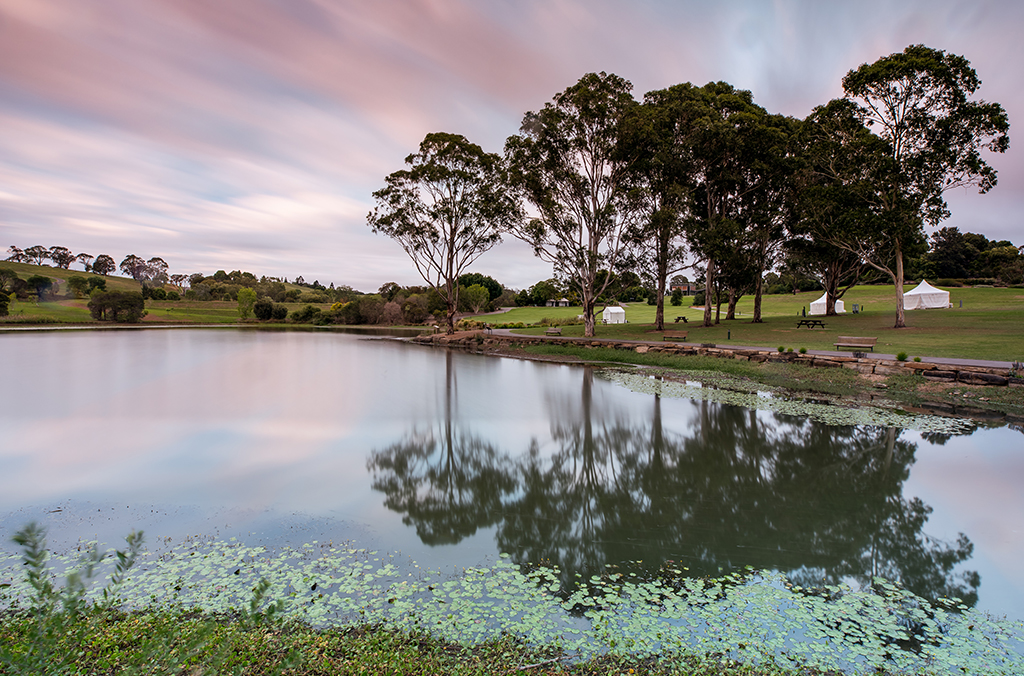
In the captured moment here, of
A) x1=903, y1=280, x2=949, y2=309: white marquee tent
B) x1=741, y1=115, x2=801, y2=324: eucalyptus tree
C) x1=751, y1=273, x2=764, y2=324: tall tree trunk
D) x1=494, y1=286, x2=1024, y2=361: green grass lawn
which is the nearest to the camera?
x1=494, y1=286, x2=1024, y2=361: green grass lawn

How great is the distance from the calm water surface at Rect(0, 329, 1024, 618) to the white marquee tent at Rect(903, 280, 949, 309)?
128 feet

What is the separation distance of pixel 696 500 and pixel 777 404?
731cm

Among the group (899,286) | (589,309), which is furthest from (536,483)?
(899,286)

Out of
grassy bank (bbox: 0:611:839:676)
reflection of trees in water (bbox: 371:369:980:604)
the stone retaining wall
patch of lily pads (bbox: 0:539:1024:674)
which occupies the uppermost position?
the stone retaining wall

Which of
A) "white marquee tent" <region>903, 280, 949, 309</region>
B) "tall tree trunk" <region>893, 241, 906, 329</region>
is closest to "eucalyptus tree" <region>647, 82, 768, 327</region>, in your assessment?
"tall tree trunk" <region>893, 241, 906, 329</region>

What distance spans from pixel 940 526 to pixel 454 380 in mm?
13569

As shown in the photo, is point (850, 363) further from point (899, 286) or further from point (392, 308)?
point (392, 308)

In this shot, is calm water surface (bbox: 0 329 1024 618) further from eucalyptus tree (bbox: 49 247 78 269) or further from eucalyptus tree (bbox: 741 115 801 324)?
eucalyptus tree (bbox: 49 247 78 269)

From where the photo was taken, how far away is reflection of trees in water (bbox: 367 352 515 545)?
5558mm

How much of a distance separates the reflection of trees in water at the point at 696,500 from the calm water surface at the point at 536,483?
3cm

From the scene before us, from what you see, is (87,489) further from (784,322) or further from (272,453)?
(784,322)

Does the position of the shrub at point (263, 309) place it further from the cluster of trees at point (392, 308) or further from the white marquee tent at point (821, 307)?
the white marquee tent at point (821, 307)

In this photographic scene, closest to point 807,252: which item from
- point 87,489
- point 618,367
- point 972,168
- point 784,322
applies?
point 784,322

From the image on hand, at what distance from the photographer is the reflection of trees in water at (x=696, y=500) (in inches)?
184
